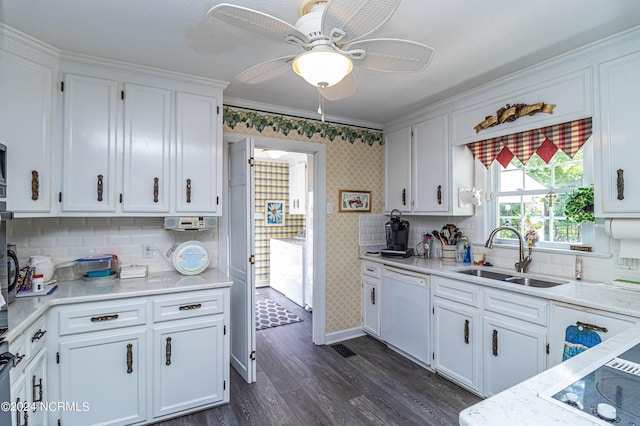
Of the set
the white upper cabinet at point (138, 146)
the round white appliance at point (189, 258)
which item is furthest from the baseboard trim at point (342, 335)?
the white upper cabinet at point (138, 146)

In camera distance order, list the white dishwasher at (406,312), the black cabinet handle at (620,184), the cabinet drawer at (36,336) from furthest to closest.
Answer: the white dishwasher at (406,312), the black cabinet handle at (620,184), the cabinet drawer at (36,336)

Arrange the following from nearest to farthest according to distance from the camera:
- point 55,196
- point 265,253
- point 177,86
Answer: point 55,196 < point 177,86 < point 265,253

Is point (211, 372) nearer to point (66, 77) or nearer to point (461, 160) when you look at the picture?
point (66, 77)

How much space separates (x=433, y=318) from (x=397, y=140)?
1899mm

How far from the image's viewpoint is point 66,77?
7.04 feet

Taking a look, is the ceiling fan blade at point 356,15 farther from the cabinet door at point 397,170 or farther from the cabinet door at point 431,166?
the cabinet door at point 397,170

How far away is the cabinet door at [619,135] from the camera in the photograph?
185 centimetres

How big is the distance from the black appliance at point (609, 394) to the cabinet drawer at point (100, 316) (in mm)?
2172

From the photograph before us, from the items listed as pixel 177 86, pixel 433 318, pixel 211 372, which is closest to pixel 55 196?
pixel 177 86

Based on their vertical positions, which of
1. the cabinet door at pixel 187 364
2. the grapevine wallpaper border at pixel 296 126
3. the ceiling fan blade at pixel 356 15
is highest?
the grapevine wallpaper border at pixel 296 126

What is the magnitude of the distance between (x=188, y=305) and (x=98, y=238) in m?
0.97

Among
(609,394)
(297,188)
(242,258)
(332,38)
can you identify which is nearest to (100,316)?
(242,258)

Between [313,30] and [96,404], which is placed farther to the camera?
[96,404]

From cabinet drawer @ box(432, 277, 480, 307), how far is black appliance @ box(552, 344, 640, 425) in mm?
1373
